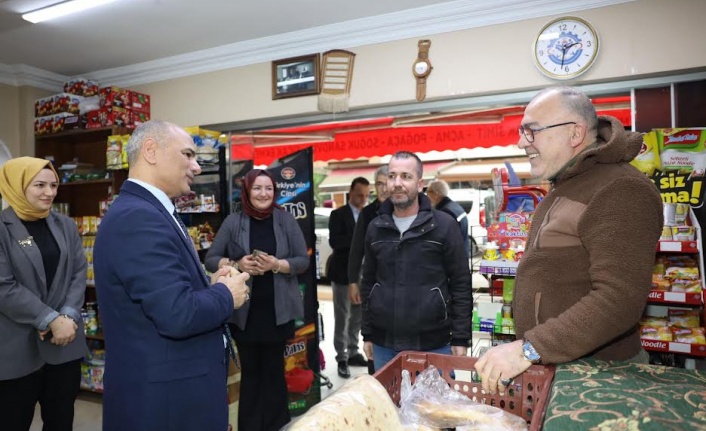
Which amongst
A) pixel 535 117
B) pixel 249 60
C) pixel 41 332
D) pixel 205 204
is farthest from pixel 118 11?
pixel 535 117

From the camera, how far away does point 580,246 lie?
1262mm

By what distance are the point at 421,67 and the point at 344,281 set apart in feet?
7.45

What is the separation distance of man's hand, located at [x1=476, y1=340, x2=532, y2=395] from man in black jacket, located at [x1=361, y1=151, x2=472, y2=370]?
1482mm

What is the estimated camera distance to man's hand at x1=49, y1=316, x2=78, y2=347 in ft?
8.39

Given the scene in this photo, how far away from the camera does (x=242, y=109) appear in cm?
427

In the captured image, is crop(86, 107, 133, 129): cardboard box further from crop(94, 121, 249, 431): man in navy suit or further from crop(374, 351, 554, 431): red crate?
crop(374, 351, 554, 431): red crate

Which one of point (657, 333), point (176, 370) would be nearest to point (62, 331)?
point (176, 370)

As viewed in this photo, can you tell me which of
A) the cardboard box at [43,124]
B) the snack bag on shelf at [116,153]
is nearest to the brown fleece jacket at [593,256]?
the snack bag on shelf at [116,153]

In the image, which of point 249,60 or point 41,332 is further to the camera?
point 249,60

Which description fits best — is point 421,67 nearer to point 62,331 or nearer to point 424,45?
point 424,45

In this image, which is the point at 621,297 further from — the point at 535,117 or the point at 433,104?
the point at 433,104

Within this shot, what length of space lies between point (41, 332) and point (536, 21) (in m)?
3.54

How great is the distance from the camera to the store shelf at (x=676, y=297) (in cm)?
256

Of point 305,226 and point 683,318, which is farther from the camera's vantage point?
point 305,226
